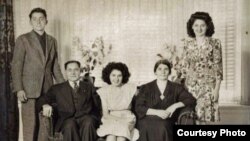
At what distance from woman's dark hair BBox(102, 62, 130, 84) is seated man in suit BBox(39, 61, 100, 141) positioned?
0.10 metres

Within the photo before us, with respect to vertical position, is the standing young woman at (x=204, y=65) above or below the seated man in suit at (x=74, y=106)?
above

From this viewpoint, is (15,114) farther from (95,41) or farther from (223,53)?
(223,53)

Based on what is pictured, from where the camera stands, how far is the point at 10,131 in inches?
104

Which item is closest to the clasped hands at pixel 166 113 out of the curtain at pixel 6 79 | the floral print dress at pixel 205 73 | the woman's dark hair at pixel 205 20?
the floral print dress at pixel 205 73

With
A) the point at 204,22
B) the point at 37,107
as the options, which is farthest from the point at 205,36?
the point at 37,107

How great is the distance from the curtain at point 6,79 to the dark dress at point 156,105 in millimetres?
770

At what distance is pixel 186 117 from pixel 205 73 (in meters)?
0.28

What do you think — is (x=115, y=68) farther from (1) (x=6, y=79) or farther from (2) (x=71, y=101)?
(1) (x=6, y=79)

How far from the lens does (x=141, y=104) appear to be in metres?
2.48

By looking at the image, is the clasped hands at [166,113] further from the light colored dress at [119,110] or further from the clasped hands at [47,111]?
the clasped hands at [47,111]

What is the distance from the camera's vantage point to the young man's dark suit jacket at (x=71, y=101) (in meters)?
2.51

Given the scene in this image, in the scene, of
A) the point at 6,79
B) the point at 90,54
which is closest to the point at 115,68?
the point at 90,54

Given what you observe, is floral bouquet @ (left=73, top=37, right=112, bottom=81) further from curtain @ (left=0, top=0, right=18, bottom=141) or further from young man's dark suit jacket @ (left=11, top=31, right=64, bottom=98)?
curtain @ (left=0, top=0, right=18, bottom=141)

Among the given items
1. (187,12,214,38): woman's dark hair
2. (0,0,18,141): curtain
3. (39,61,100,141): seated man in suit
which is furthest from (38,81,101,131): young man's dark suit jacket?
(187,12,214,38): woman's dark hair
